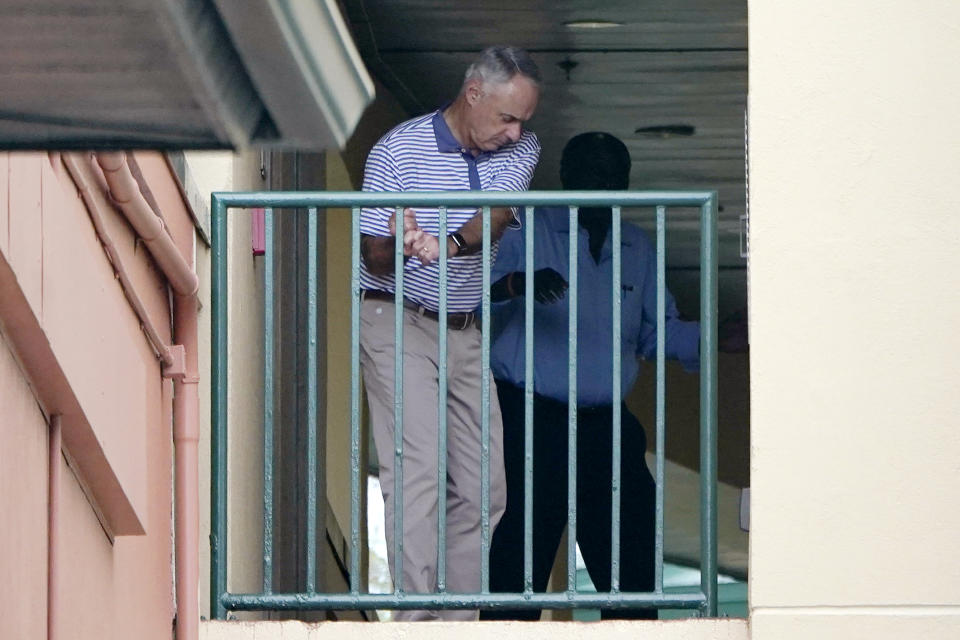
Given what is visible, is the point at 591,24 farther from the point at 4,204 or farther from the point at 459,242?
the point at 4,204

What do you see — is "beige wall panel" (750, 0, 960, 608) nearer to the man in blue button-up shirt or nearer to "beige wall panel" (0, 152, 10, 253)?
the man in blue button-up shirt

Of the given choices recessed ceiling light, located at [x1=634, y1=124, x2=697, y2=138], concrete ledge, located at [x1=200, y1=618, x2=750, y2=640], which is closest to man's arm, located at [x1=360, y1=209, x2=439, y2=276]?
concrete ledge, located at [x1=200, y1=618, x2=750, y2=640]

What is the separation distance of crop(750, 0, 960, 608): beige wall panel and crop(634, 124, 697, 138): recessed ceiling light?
12.0 ft

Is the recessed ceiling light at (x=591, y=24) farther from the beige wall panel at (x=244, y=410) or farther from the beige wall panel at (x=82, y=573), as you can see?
the beige wall panel at (x=82, y=573)

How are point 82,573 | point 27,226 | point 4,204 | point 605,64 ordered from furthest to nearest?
1. point 605,64
2. point 82,573
3. point 27,226
4. point 4,204

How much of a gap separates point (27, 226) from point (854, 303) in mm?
2479

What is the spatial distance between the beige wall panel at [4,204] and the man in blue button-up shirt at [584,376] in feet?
8.29

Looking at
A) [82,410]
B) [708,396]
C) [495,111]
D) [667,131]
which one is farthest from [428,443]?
[667,131]

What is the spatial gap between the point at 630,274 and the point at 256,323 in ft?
3.72

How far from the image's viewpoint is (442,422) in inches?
222

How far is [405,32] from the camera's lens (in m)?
8.08

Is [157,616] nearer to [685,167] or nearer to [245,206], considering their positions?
[245,206]

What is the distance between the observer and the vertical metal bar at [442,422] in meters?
5.59

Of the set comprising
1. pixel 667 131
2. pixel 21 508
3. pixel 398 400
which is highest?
pixel 667 131
